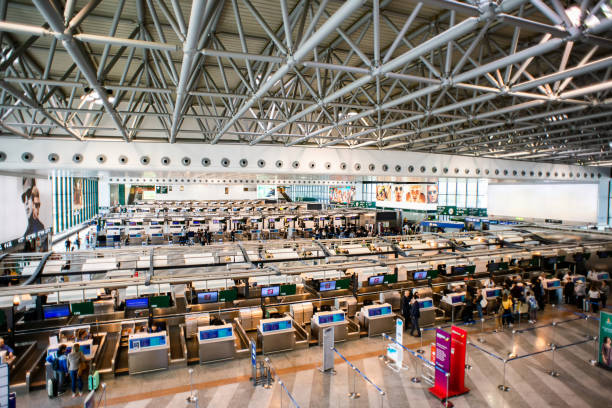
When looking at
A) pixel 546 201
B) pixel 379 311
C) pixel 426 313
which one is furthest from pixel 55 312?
pixel 546 201

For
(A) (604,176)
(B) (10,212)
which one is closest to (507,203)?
(A) (604,176)

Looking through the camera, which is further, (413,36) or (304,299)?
(304,299)

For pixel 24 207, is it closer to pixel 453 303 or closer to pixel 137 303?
pixel 137 303

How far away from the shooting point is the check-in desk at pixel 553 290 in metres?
15.1

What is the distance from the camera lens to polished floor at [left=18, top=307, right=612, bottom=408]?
7.79 meters

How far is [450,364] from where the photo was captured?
8.12 metres

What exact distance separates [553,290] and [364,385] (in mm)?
12035

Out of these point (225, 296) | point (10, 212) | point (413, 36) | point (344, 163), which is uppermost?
point (413, 36)

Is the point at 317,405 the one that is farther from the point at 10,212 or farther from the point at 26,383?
the point at 10,212

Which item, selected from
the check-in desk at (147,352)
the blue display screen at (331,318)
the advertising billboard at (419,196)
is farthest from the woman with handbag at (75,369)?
the advertising billboard at (419,196)

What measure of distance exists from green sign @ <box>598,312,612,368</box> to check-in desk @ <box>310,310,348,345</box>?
709 centimetres

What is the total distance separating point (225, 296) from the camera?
37.9ft

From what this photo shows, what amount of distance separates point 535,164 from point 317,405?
24998 millimetres

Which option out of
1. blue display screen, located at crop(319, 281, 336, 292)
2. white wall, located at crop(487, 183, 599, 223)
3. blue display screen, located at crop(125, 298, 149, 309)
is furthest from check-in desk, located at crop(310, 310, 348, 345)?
white wall, located at crop(487, 183, 599, 223)
